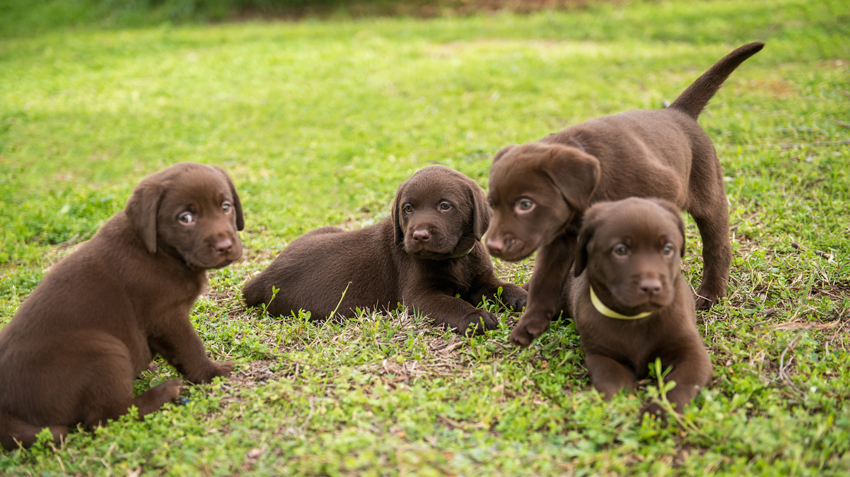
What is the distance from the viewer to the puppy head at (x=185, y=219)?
4.56 m

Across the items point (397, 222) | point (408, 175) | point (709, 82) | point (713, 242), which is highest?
point (709, 82)

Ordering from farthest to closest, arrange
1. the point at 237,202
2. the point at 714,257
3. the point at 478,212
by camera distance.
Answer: the point at 478,212 < the point at 714,257 < the point at 237,202

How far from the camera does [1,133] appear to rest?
1308cm

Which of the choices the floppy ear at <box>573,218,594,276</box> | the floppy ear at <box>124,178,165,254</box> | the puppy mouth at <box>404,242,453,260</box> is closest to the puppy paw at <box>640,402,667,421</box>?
the floppy ear at <box>573,218,594,276</box>

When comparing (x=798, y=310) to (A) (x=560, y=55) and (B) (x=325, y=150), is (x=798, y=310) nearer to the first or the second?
(B) (x=325, y=150)

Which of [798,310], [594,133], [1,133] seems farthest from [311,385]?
[1,133]

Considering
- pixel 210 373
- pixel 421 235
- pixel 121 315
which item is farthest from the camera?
pixel 421 235

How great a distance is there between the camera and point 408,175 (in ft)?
Answer: 31.2

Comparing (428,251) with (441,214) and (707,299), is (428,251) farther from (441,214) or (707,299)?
(707,299)

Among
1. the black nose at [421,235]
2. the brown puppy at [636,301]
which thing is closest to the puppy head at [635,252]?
the brown puppy at [636,301]

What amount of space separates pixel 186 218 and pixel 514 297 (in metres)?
2.85

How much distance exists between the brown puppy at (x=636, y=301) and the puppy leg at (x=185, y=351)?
2.69 meters

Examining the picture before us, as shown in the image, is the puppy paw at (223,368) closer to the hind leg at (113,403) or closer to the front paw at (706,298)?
the hind leg at (113,403)

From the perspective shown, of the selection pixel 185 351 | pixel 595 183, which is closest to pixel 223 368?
pixel 185 351
